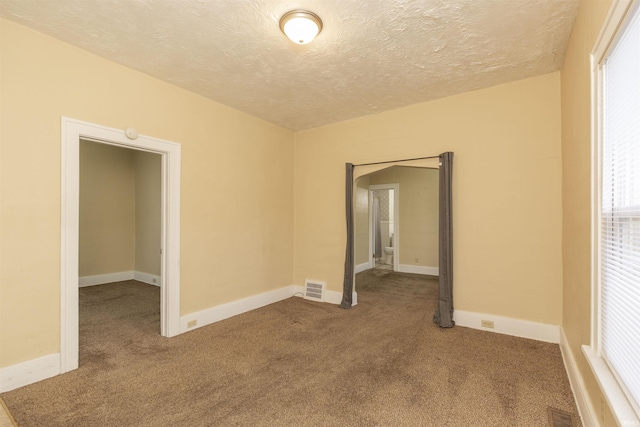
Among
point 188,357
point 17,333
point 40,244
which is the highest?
point 40,244

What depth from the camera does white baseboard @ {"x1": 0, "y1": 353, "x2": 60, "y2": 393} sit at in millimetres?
2168

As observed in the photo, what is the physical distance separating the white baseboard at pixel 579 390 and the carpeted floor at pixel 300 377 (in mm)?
64

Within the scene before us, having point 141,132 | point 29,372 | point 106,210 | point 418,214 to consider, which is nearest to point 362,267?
point 418,214

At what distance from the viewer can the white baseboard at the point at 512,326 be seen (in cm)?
299

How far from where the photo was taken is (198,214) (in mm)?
3514

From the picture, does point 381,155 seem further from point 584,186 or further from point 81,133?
point 81,133

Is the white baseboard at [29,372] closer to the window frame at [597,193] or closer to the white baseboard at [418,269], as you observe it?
the window frame at [597,193]

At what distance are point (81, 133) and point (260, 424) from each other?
2690 mm

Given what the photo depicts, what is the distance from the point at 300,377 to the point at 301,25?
264 centimetres

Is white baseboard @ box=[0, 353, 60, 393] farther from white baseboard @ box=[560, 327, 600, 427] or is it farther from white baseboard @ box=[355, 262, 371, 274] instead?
white baseboard @ box=[355, 262, 371, 274]

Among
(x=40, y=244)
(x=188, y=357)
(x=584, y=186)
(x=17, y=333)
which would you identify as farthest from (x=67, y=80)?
(x=584, y=186)

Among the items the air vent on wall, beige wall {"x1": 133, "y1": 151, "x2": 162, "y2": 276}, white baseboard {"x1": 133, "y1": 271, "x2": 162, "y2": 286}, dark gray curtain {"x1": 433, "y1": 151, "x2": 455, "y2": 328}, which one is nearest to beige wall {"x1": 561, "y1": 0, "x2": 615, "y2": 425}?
dark gray curtain {"x1": 433, "y1": 151, "x2": 455, "y2": 328}

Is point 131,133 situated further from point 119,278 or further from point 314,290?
point 119,278

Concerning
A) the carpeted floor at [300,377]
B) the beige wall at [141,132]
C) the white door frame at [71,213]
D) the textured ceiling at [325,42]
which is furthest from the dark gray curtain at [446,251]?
the white door frame at [71,213]
